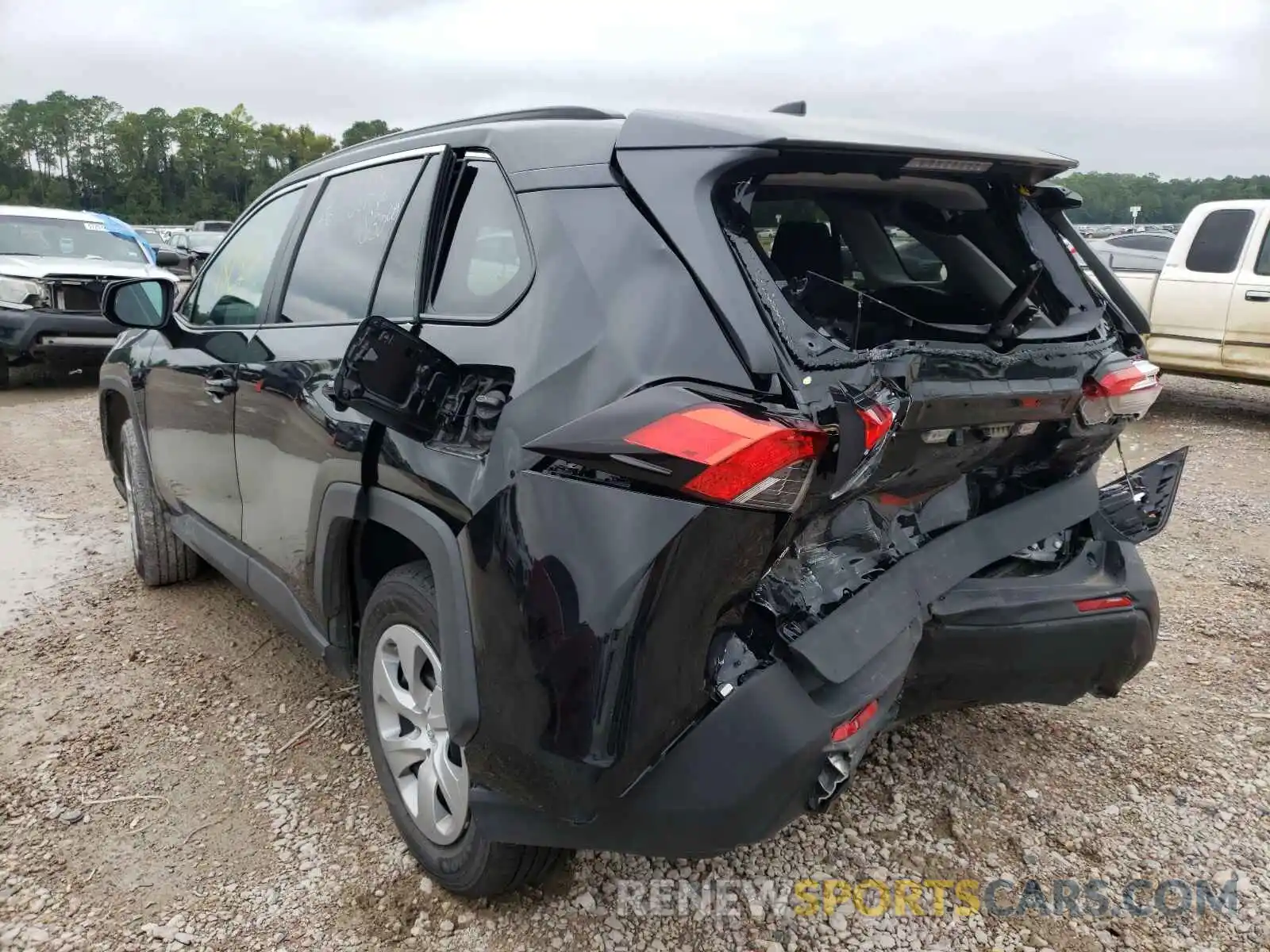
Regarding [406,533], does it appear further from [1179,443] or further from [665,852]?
[1179,443]

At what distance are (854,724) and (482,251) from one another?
4.41 ft

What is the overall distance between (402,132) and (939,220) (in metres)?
1.57

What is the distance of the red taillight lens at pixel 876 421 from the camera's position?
1.72 m

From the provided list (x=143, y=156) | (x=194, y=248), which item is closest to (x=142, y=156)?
(x=143, y=156)

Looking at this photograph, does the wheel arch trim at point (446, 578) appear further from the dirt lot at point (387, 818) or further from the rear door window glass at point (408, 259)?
the dirt lot at point (387, 818)

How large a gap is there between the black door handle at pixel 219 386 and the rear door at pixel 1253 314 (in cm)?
810

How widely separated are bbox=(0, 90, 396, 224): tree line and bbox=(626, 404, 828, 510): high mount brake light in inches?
2825

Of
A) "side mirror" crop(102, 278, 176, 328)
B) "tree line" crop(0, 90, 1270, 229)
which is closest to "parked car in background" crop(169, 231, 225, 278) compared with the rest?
"side mirror" crop(102, 278, 176, 328)

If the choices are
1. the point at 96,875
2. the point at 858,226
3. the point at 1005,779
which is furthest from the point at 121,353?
the point at 1005,779

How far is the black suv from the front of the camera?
5.52 feet

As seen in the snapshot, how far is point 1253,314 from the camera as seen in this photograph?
7797mm

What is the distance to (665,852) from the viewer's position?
182 centimetres

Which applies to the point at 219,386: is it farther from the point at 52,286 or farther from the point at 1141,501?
the point at 52,286

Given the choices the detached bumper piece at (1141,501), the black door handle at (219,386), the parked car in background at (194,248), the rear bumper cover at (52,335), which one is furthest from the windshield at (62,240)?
the detached bumper piece at (1141,501)
